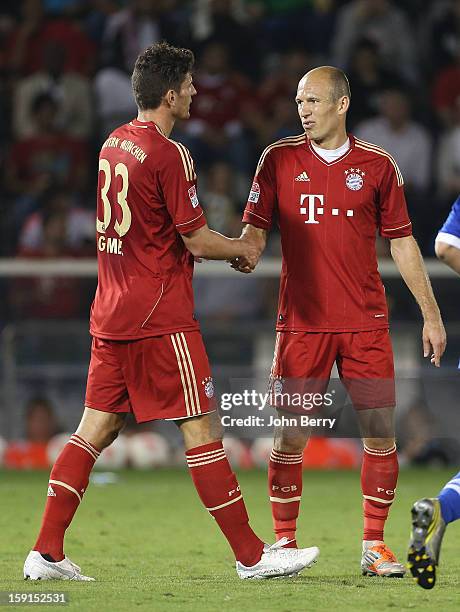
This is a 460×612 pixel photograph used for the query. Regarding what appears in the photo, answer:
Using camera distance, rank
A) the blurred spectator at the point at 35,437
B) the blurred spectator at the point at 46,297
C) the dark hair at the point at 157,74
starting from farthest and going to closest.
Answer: the blurred spectator at the point at 46,297 → the blurred spectator at the point at 35,437 → the dark hair at the point at 157,74

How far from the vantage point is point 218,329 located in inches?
444

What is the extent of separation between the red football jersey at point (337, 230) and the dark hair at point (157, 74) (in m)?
0.78

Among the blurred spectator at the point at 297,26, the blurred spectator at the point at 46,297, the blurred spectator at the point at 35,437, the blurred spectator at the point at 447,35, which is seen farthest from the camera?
the blurred spectator at the point at 297,26

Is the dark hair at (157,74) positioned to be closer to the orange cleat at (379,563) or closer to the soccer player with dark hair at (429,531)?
the soccer player with dark hair at (429,531)

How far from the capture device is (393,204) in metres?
6.28

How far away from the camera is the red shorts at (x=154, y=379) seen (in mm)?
5770

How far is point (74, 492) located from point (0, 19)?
10043 millimetres

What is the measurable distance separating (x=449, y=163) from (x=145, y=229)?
8.18 m

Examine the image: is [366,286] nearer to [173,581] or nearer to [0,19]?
[173,581]

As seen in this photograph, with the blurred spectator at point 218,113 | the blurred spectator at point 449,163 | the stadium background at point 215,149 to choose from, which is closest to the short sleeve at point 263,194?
the stadium background at point 215,149

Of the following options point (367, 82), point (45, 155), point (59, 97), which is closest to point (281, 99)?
point (367, 82)

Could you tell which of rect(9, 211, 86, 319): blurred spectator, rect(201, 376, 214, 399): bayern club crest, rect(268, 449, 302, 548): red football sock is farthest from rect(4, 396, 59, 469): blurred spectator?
rect(201, 376, 214, 399): bayern club crest

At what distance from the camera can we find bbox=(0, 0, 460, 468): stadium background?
36.8 feet

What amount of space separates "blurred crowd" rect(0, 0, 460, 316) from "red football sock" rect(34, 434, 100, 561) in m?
6.41
